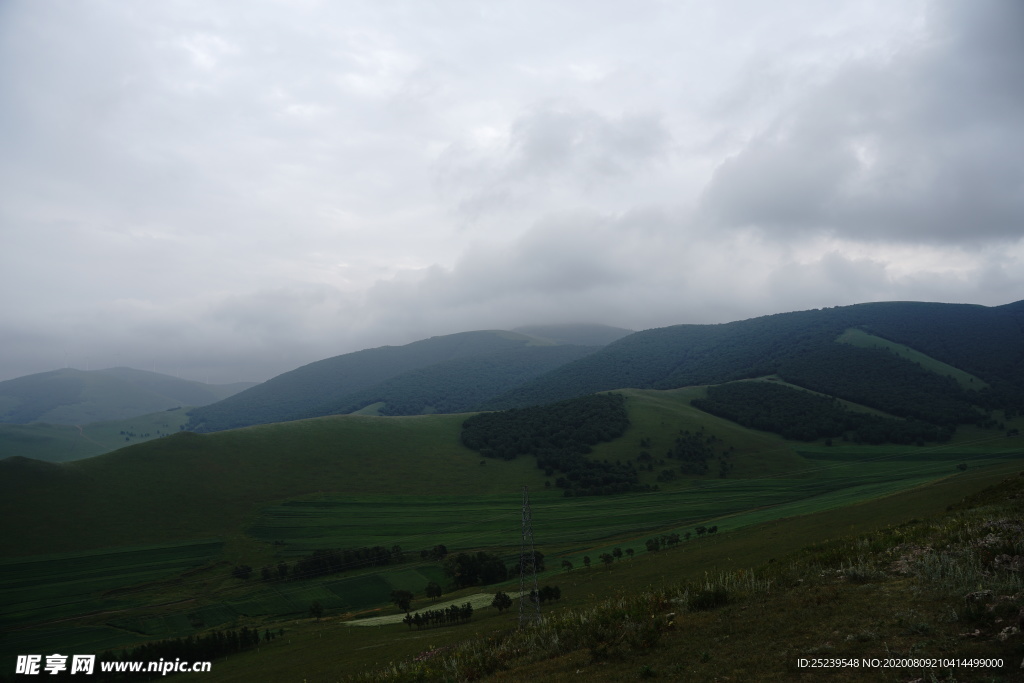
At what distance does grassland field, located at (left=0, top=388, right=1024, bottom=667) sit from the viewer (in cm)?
7600

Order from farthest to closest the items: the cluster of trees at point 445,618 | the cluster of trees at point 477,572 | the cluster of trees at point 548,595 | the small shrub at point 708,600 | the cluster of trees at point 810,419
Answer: the cluster of trees at point 810,419
the cluster of trees at point 477,572
the cluster of trees at point 445,618
the cluster of trees at point 548,595
the small shrub at point 708,600

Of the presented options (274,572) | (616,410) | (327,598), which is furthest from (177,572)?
(616,410)

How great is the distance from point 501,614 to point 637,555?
31.8 meters

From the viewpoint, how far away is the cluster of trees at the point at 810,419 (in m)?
161

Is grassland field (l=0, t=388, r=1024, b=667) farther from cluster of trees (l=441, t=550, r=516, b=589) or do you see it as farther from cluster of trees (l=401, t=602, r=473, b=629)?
cluster of trees (l=401, t=602, r=473, b=629)

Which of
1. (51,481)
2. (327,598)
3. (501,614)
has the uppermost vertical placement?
(51,481)

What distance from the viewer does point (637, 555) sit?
75.0 metres

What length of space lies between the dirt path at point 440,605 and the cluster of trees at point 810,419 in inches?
5484

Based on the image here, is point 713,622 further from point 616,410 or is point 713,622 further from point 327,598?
point 616,410

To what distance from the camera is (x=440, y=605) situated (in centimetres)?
6397

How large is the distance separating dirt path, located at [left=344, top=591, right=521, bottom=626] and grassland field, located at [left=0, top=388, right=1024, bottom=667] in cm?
942

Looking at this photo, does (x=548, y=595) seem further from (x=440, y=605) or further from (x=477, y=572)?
(x=477, y=572)

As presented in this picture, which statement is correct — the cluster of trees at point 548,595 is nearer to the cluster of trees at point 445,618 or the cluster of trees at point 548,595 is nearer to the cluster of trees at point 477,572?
the cluster of trees at point 445,618

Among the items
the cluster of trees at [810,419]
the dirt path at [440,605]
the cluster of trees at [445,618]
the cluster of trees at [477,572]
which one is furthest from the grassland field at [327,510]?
the cluster of trees at [445,618]
